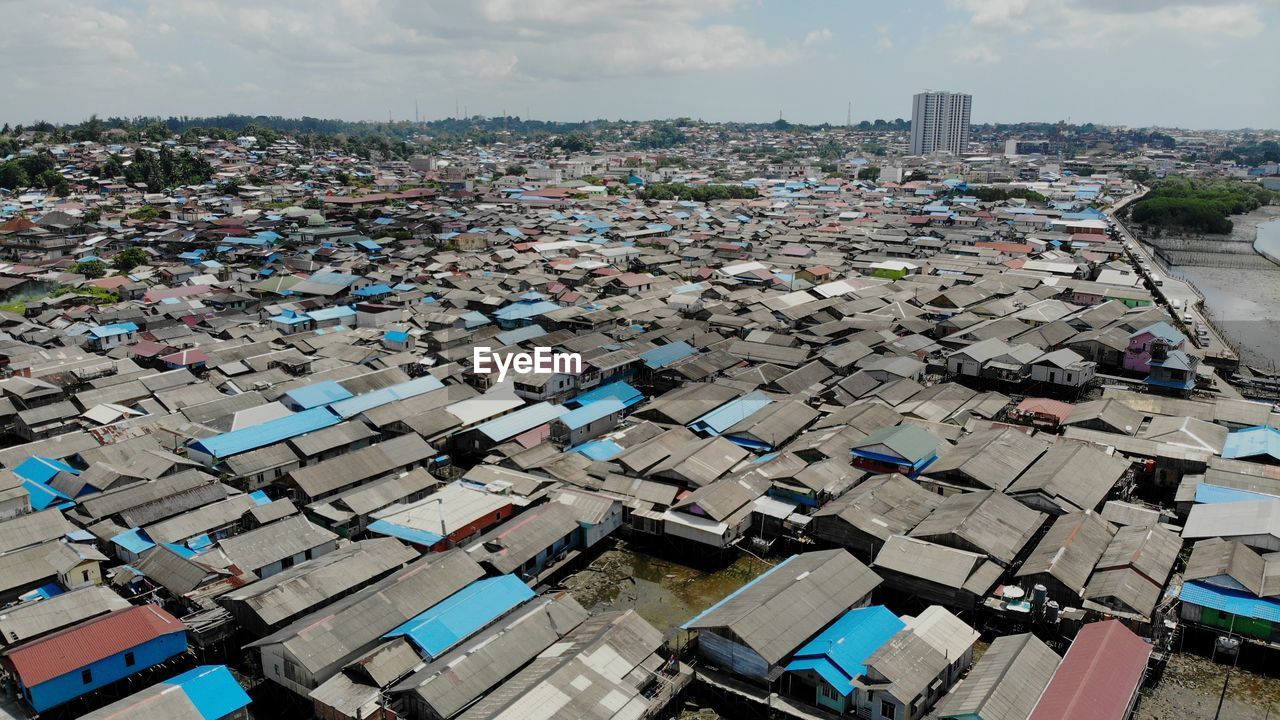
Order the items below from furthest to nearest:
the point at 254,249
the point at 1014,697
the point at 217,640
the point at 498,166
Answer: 1. the point at 498,166
2. the point at 254,249
3. the point at 217,640
4. the point at 1014,697

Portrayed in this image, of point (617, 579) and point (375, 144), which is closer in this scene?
point (617, 579)

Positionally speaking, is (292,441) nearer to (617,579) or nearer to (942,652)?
(617,579)

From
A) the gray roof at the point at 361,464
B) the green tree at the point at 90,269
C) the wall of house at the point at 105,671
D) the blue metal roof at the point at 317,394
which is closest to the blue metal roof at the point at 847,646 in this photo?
the wall of house at the point at 105,671

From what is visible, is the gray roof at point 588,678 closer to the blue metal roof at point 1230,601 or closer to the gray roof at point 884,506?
the gray roof at point 884,506

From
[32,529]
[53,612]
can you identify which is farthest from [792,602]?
[32,529]

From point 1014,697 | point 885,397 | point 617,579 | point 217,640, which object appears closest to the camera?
point 1014,697

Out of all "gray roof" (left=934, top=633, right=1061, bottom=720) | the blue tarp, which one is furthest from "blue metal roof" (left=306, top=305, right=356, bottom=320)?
"gray roof" (left=934, top=633, right=1061, bottom=720)

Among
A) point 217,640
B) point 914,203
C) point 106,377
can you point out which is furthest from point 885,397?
point 914,203

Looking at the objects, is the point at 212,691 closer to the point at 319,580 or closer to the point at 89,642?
the point at 89,642
